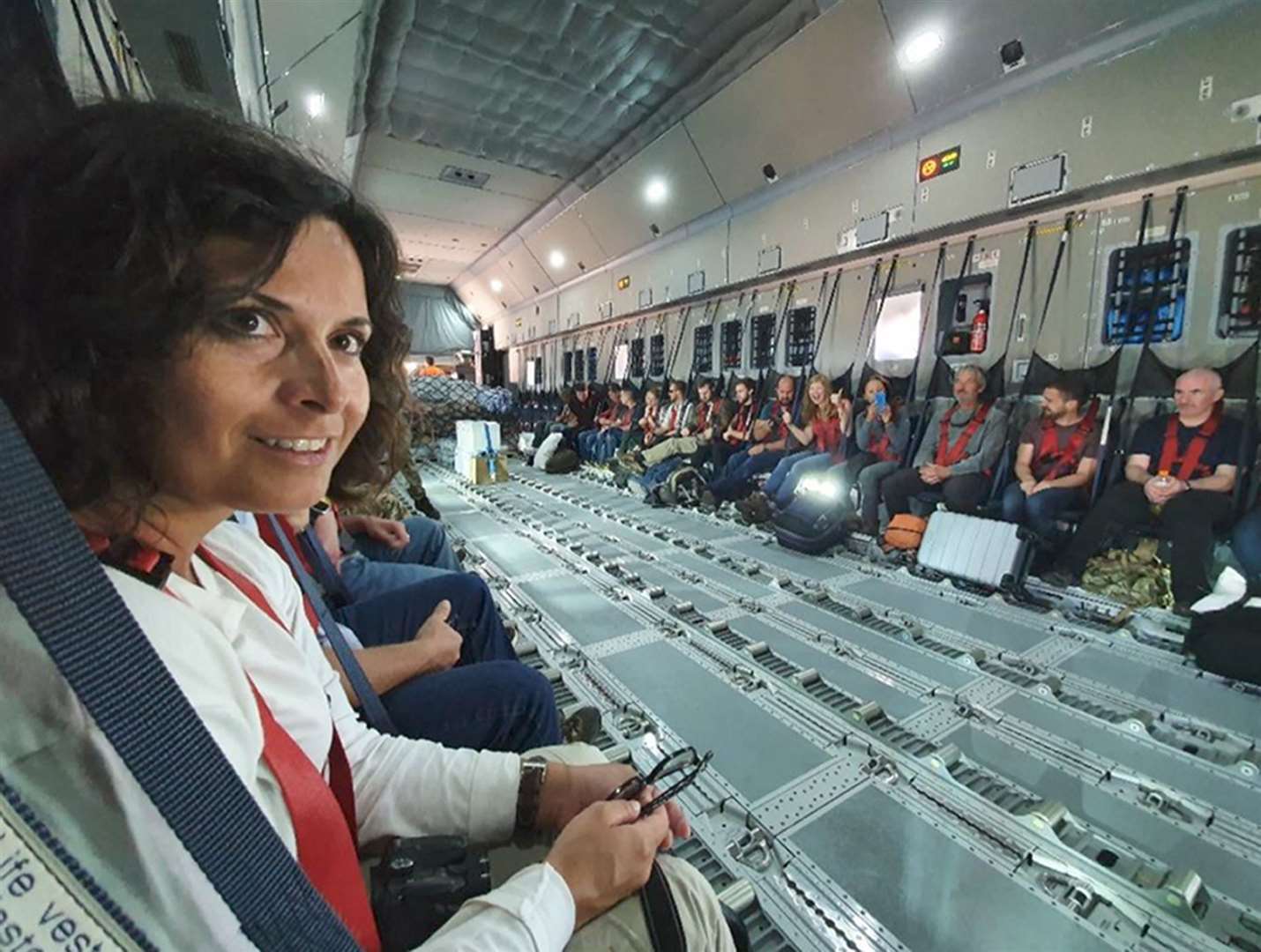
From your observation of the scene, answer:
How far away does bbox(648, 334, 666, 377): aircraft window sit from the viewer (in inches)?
373

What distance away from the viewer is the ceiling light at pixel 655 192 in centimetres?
778

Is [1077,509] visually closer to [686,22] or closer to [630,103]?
[686,22]

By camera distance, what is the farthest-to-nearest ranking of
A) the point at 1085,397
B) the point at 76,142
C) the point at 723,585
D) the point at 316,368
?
the point at 1085,397
the point at 723,585
the point at 316,368
the point at 76,142

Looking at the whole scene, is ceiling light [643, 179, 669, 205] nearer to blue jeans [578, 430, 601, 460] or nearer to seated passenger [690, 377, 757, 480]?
seated passenger [690, 377, 757, 480]

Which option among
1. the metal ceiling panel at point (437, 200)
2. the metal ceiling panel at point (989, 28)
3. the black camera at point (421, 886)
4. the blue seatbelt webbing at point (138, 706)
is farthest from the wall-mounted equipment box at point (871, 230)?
the metal ceiling panel at point (437, 200)

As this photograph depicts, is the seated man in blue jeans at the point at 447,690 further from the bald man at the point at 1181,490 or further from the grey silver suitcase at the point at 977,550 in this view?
the bald man at the point at 1181,490

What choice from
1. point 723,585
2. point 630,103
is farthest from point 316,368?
point 630,103

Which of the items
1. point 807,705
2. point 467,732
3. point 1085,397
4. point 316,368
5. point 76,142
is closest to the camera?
point 76,142

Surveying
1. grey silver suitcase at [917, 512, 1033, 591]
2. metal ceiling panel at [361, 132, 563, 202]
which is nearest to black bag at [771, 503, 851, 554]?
grey silver suitcase at [917, 512, 1033, 591]

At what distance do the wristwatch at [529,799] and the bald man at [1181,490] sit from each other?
384 cm

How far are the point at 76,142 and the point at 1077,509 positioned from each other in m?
4.95

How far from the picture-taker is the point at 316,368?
73cm

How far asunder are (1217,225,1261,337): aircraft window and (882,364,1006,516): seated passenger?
54.7 inches

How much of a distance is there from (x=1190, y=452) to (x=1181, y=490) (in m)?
0.32
